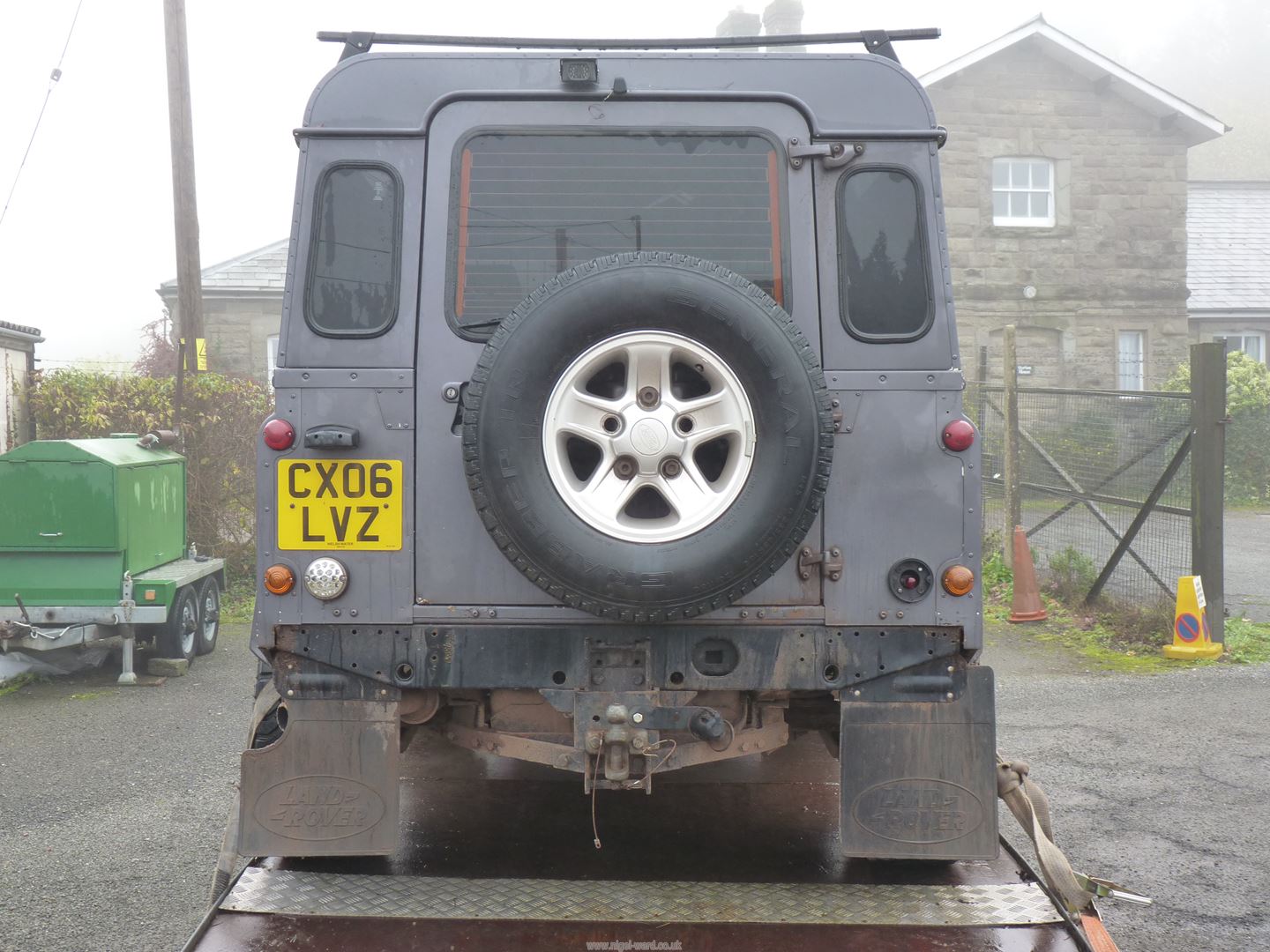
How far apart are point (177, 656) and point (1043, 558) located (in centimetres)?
753

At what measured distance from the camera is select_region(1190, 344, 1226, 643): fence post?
862 centimetres

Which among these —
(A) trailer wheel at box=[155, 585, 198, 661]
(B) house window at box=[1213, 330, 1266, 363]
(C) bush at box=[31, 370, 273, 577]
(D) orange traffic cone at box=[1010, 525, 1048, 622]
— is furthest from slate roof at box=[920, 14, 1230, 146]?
(A) trailer wheel at box=[155, 585, 198, 661]

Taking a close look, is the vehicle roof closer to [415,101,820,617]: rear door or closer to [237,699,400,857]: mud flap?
[415,101,820,617]: rear door

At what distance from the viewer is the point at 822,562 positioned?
3545 millimetres

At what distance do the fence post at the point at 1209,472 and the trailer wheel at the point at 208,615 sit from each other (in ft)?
24.8

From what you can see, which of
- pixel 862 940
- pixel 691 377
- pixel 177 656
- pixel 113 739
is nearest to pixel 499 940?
pixel 862 940

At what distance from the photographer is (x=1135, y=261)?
21.2 meters

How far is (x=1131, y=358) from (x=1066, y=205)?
9.79 ft

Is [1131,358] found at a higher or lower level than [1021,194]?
lower

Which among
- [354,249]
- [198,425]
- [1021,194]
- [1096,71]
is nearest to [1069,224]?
[1021,194]

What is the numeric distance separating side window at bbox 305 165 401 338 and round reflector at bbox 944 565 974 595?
184 cm

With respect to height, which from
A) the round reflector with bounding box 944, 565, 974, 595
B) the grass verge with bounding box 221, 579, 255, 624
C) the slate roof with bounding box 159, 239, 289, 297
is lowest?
the grass verge with bounding box 221, 579, 255, 624

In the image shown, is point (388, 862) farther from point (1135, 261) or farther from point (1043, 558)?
point (1135, 261)

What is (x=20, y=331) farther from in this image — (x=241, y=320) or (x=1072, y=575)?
(x=241, y=320)
